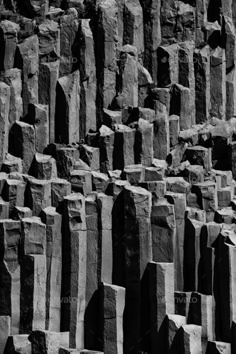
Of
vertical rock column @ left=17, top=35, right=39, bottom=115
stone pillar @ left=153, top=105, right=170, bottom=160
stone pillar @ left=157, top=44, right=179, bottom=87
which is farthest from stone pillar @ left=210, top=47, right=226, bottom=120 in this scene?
vertical rock column @ left=17, top=35, right=39, bottom=115

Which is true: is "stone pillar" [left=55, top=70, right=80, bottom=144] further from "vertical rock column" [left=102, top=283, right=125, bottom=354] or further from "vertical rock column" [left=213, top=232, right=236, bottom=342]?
"vertical rock column" [left=213, top=232, right=236, bottom=342]

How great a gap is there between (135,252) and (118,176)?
3.84ft

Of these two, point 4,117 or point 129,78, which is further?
point 129,78

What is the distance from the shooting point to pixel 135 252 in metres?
18.3

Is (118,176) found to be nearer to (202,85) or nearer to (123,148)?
(123,148)

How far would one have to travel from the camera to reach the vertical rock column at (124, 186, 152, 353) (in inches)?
711

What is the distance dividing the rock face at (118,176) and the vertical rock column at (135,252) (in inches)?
0.4

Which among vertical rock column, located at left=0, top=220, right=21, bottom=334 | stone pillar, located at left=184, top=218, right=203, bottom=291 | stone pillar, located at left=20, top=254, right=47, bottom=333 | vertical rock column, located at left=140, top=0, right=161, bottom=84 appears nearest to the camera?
stone pillar, located at left=20, top=254, right=47, bottom=333

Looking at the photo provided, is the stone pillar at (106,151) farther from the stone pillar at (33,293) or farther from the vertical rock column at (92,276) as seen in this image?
the stone pillar at (33,293)

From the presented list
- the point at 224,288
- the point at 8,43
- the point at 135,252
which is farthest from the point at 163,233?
the point at 8,43

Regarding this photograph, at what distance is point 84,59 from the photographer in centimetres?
2030

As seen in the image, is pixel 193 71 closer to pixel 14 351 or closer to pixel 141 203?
pixel 141 203

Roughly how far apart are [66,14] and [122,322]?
464cm

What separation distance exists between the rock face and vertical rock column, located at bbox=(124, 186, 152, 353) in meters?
0.01
